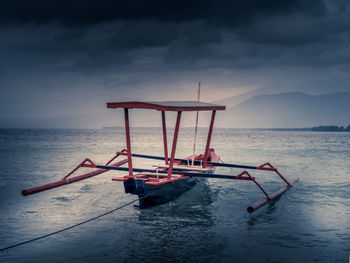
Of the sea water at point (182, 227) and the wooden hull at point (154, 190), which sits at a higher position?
the wooden hull at point (154, 190)

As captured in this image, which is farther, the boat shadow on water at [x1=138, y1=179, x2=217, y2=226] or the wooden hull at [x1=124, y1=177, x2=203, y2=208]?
the boat shadow on water at [x1=138, y1=179, x2=217, y2=226]

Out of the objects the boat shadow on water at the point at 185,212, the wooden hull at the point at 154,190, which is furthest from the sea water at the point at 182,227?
the wooden hull at the point at 154,190

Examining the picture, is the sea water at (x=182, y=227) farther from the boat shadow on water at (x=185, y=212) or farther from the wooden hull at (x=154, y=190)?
the wooden hull at (x=154, y=190)

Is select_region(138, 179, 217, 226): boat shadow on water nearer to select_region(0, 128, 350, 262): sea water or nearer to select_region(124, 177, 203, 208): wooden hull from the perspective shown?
select_region(0, 128, 350, 262): sea water

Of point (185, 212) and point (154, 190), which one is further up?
point (154, 190)

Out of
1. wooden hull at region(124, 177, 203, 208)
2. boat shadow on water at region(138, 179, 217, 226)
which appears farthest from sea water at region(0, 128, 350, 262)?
wooden hull at region(124, 177, 203, 208)

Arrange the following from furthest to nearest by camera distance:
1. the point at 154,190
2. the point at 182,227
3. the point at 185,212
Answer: the point at 185,212 → the point at 154,190 → the point at 182,227

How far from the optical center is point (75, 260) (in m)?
7.98

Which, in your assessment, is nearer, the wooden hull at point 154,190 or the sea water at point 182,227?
the sea water at point 182,227

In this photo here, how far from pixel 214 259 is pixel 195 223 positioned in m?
2.76

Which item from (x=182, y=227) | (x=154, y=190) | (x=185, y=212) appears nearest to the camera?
(x=182, y=227)

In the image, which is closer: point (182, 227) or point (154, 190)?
point (182, 227)

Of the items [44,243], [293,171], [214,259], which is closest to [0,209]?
[44,243]

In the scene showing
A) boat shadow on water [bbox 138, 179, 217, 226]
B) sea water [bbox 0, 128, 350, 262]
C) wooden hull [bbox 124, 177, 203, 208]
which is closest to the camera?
sea water [bbox 0, 128, 350, 262]
